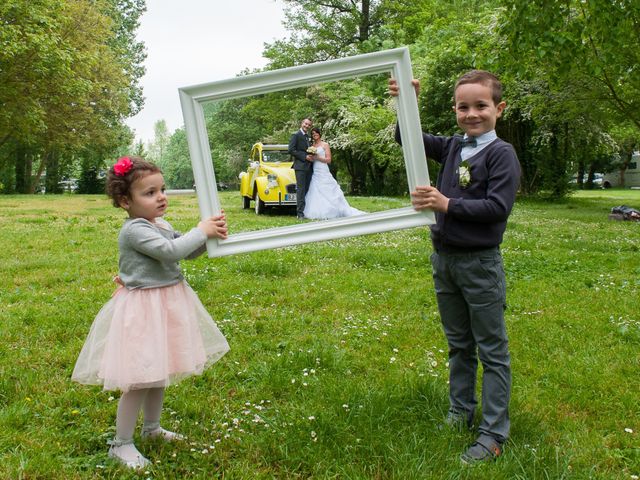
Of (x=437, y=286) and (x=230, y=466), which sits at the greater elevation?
(x=437, y=286)

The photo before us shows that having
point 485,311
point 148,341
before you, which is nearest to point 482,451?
point 485,311

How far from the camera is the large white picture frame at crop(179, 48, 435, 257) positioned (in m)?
3.13

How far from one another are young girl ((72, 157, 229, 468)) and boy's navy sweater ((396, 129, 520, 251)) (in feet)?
4.39

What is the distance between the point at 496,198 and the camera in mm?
3109

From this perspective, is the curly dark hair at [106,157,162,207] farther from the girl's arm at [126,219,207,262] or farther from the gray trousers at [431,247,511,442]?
the gray trousers at [431,247,511,442]

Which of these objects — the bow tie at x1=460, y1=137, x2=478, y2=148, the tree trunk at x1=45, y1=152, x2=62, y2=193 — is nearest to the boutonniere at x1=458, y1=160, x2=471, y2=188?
the bow tie at x1=460, y1=137, x2=478, y2=148

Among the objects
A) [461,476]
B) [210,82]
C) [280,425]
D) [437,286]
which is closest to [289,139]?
[210,82]

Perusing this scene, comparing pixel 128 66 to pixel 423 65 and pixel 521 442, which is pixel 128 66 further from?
pixel 521 442

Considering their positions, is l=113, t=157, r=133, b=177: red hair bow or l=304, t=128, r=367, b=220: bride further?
l=304, t=128, r=367, b=220: bride

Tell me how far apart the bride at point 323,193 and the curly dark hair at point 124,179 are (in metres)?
1.07

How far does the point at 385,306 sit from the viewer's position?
641cm

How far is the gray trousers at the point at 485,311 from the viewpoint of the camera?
3.29 meters

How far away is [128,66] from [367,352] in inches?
1726

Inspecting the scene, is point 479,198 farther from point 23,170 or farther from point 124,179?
point 23,170
